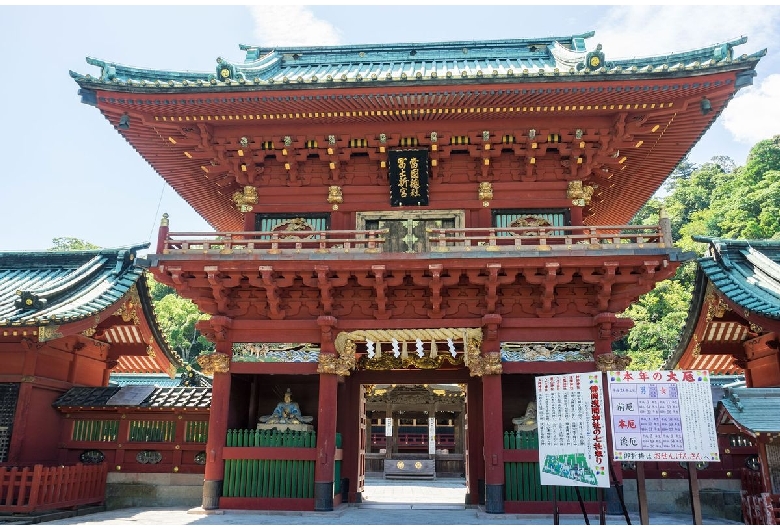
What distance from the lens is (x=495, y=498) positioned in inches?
499

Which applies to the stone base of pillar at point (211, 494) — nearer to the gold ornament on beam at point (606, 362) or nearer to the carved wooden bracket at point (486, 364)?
the carved wooden bracket at point (486, 364)

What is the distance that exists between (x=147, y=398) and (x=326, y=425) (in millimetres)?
5576

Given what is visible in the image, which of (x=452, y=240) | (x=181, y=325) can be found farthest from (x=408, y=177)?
(x=181, y=325)

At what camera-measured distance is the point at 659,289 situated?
48.3 metres

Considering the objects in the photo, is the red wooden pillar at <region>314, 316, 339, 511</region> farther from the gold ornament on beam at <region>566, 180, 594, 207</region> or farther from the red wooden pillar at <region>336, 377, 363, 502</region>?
the gold ornament on beam at <region>566, 180, 594, 207</region>

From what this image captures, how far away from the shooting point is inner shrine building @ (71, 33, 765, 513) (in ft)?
43.0

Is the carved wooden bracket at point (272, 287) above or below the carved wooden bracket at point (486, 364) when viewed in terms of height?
above

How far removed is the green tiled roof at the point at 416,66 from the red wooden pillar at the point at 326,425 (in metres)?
6.07

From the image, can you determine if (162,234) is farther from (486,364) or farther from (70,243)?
(70,243)

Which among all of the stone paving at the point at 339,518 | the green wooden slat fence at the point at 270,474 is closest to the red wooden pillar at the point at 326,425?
the green wooden slat fence at the point at 270,474

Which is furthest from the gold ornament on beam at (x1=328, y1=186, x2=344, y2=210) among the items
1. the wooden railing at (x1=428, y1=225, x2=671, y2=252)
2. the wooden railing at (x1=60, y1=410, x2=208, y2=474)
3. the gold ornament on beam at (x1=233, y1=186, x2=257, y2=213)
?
the wooden railing at (x1=60, y1=410, x2=208, y2=474)

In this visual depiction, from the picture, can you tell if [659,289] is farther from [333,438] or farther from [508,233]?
[333,438]

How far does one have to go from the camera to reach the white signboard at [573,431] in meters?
8.21

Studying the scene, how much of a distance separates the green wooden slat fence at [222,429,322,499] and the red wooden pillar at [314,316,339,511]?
25cm
